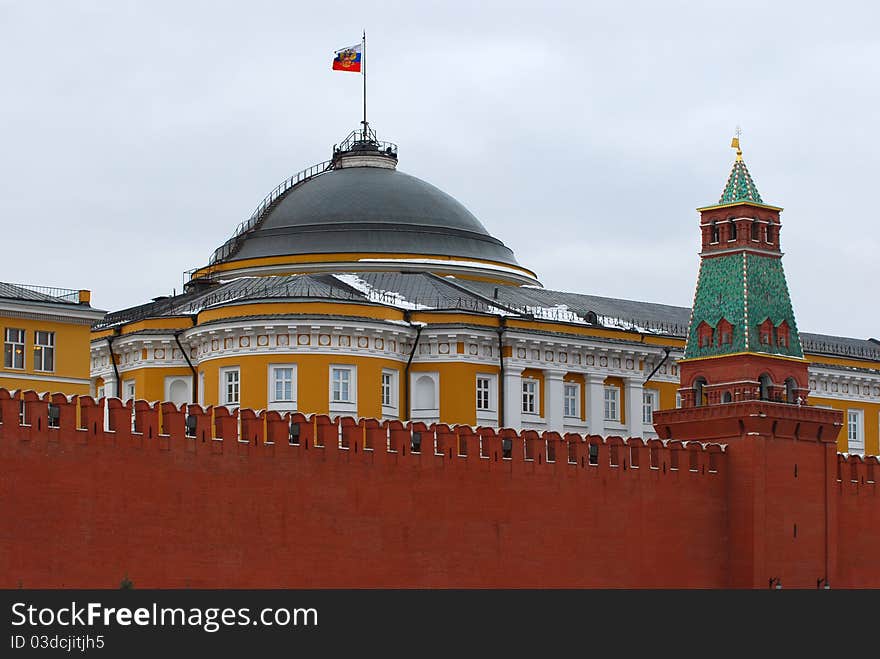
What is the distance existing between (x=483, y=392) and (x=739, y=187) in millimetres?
11458

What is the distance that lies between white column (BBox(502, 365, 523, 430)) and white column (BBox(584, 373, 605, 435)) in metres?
3.05

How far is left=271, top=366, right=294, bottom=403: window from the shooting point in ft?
244

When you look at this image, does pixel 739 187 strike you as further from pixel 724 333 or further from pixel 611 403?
pixel 611 403

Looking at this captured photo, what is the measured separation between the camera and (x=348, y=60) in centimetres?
8444

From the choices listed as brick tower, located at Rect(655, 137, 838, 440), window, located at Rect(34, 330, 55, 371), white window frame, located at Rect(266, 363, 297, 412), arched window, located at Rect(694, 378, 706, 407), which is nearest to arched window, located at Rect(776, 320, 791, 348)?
brick tower, located at Rect(655, 137, 838, 440)

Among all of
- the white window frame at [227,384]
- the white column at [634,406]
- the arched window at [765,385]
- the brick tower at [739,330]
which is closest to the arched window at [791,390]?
the brick tower at [739,330]

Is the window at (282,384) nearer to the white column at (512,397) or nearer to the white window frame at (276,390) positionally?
the white window frame at (276,390)

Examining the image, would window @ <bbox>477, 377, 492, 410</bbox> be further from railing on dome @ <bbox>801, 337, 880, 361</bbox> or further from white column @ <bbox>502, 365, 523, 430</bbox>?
railing on dome @ <bbox>801, 337, 880, 361</bbox>

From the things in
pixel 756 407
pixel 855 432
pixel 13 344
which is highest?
pixel 13 344

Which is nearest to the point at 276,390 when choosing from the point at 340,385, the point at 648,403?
the point at 340,385

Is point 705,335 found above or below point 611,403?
above

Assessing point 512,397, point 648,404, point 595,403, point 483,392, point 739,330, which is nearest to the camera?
point 739,330

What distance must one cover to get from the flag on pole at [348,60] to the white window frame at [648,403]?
48.0ft
